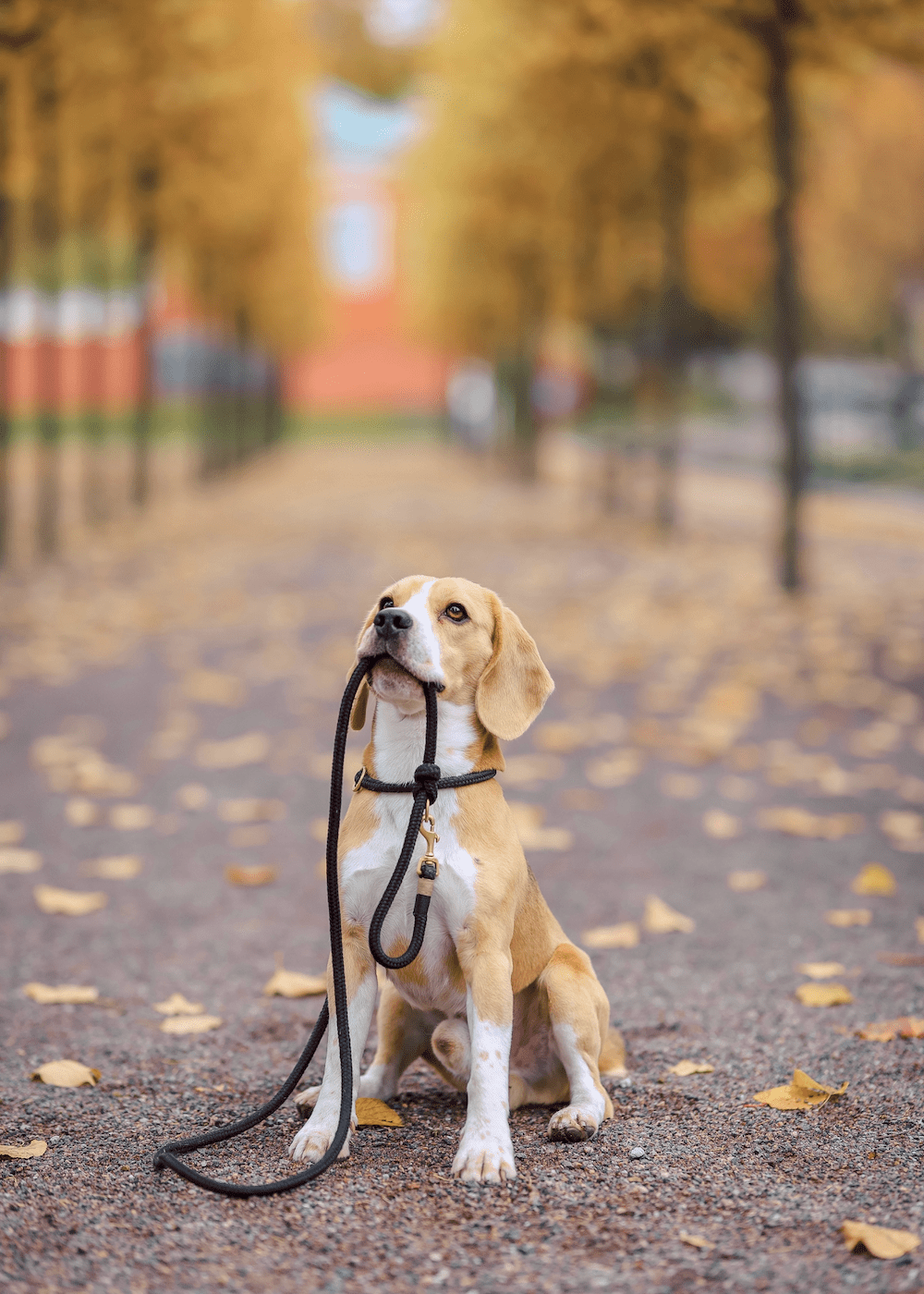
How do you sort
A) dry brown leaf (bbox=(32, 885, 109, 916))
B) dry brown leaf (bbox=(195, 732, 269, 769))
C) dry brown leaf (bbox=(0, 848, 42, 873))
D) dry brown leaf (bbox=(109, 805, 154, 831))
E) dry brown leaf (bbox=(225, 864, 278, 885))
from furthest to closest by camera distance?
dry brown leaf (bbox=(195, 732, 269, 769)), dry brown leaf (bbox=(109, 805, 154, 831)), dry brown leaf (bbox=(0, 848, 42, 873)), dry brown leaf (bbox=(225, 864, 278, 885)), dry brown leaf (bbox=(32, 885, 109, 916))

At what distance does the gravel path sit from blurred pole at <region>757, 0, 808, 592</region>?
675mm

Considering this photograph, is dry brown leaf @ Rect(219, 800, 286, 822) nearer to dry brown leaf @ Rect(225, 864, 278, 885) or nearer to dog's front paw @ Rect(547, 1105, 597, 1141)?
dry brown leaf @ Rect(225, 864, 278, 885)

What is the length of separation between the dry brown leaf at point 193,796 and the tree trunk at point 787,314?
23.6 ft

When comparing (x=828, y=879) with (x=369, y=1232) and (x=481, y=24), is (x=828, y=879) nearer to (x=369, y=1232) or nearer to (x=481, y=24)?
(x=369, y=1232)

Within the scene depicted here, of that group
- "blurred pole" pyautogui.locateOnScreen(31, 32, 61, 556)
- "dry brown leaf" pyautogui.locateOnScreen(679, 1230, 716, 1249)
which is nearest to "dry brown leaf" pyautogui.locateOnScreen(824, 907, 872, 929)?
"dry brown leaf" pyautogui.locateOnScreen(679, 1230, 716, 1249)

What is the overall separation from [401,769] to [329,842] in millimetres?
248

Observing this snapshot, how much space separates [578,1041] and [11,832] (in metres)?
3.77

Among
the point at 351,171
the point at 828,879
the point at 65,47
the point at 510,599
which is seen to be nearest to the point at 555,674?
the point at 510,599

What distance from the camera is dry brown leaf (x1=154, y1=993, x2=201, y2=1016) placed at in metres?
4.00

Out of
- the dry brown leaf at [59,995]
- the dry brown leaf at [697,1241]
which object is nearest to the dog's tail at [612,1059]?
the dry brown leaf at [697,1241]

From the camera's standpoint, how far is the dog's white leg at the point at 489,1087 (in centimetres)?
276

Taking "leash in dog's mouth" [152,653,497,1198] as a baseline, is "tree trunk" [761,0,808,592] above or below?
above

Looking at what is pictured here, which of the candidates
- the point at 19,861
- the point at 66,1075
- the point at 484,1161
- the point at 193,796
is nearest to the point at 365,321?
the point at 193,796

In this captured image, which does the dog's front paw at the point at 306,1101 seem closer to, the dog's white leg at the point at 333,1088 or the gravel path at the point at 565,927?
the gravel path at the point at 565,927
